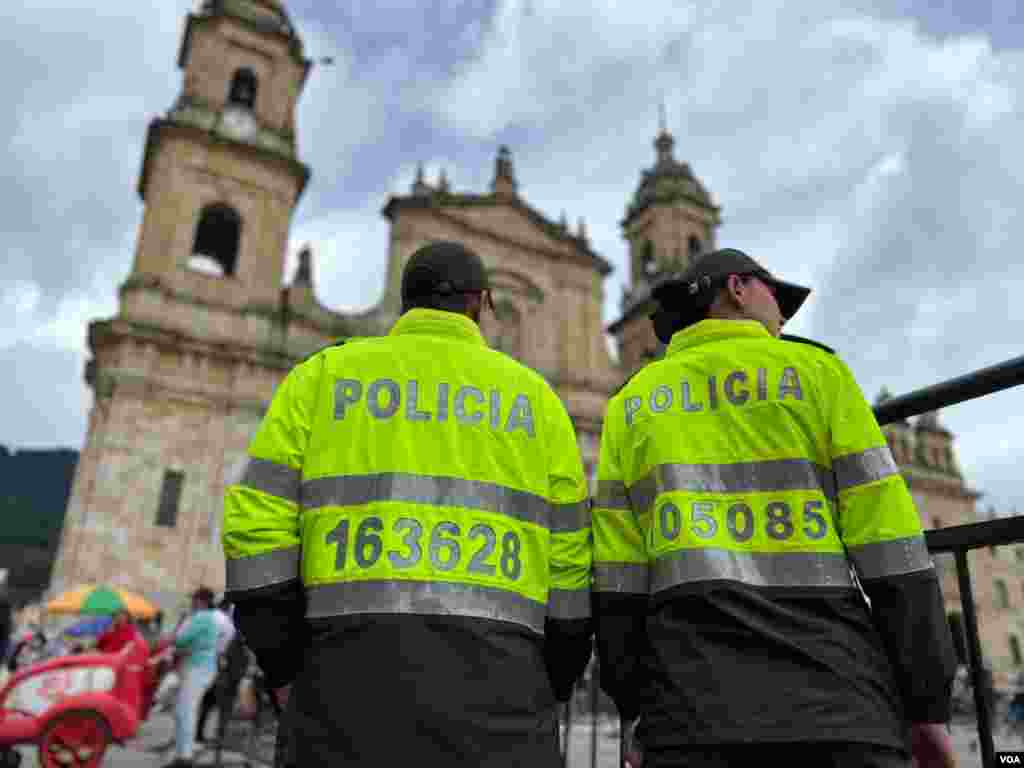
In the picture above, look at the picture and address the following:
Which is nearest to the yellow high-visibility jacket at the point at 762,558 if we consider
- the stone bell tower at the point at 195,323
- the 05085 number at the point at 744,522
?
the 05085 number at the point at 744,522

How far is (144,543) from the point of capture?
54.8 feet

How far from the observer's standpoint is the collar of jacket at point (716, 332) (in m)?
2.01

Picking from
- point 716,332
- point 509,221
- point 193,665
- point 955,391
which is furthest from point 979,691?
point 509,221

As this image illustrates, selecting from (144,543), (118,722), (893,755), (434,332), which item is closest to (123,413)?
(144,543)

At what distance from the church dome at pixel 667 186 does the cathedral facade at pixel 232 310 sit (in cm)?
46

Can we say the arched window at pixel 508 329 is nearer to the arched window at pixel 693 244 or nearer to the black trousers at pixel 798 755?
the arched window at pixel 693 244

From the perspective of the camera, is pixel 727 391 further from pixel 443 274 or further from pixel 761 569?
pixel 443 274

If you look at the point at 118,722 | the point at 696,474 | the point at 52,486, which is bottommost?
the point at 118,722

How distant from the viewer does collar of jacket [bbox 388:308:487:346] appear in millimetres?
2258

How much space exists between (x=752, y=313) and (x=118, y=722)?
569 cm

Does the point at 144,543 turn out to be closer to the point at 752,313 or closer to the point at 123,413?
the point at 123,413

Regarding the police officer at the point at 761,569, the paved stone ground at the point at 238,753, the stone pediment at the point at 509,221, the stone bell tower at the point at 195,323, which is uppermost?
the stone pediment at the point at 509,221

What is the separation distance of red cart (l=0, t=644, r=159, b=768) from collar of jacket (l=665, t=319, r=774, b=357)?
5.27 m

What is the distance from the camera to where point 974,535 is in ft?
6.86
